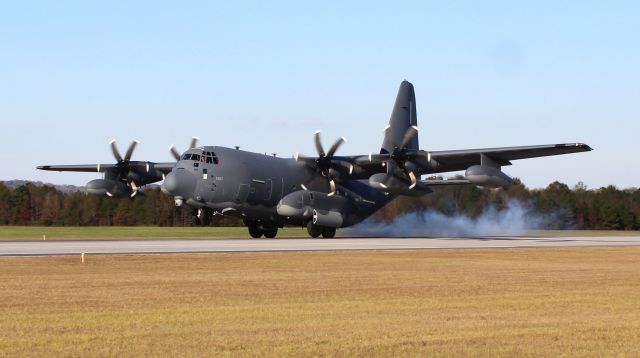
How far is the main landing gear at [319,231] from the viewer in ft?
Result: 180

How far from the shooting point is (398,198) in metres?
64.0

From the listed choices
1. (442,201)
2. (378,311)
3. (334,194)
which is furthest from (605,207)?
(378,311)

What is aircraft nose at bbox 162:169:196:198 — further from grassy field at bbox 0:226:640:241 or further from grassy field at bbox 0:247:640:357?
grassy field at bbox 0:247:640:357

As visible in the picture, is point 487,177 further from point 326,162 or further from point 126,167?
point 126,167

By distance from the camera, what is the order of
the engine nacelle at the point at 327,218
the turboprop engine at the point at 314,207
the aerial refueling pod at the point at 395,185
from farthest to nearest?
the engine nacelle at the point at 327,218, the turboprop engine at the point at 314,207, the aerial refueling pod at the point at 395,185

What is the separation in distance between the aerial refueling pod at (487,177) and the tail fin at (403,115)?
13.5 m

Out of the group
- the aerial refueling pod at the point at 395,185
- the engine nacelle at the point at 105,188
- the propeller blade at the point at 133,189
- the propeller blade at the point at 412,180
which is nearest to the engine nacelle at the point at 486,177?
the propeller blade at the point at 412,180

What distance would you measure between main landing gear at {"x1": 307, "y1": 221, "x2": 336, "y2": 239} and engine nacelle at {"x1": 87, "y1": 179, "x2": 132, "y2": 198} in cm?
1256

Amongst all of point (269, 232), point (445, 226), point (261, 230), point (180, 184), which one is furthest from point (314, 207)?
point (445, 226)

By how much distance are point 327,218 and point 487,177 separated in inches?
471

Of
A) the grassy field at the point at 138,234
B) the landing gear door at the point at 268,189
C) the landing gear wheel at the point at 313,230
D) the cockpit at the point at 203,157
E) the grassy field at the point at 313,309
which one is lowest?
the grassy field at the point at 313,309

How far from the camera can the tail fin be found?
6044cm

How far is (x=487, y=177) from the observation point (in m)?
46.1

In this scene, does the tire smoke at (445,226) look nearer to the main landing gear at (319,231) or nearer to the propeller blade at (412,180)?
the main landing gear at (319,231)
